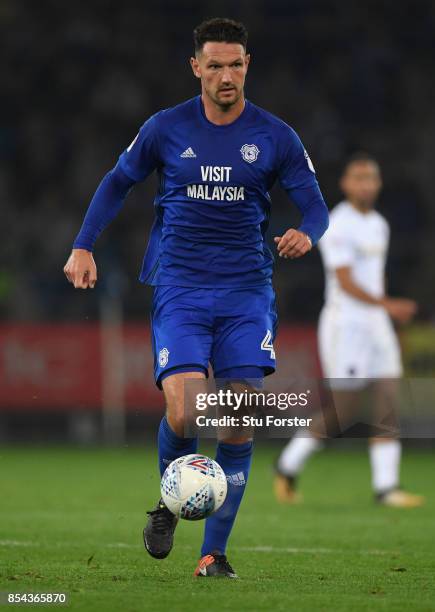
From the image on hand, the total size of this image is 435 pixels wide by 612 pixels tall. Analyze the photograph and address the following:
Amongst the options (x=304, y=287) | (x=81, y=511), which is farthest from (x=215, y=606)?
(x=304, y=287)

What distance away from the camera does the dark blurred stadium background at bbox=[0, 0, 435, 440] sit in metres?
17.9

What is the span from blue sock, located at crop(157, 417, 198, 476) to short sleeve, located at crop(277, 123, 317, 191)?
1.23 m

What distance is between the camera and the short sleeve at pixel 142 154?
20.7 feet

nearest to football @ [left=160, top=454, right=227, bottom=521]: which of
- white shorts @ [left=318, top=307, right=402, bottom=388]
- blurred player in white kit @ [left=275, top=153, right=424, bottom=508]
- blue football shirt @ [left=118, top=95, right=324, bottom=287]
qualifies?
blue football shirt @ [left=118, top=95, right=324, bottom=287]

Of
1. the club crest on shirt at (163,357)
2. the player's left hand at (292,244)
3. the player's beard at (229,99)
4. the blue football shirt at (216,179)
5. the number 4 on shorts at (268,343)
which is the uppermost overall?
the player's beard at (229,99)

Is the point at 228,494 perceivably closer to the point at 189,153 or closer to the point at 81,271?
the point at 81,271

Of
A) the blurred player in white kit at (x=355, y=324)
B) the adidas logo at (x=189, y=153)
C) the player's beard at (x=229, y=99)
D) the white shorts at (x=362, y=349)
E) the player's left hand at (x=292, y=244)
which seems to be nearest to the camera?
the player's left hand at (x=292, y=244)

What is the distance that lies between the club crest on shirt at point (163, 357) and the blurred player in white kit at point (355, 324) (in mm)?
4698

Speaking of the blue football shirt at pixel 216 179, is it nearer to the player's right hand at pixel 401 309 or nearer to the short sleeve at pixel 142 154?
the short sleeve at pixel 142 154

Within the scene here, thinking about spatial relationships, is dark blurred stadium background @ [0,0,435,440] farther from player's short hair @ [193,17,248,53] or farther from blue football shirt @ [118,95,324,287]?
player's short hair @ [193,17,248,53]

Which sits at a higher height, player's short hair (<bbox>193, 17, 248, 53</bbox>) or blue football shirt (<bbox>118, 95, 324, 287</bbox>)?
player's short hair (<bbox>193, 17, 248, 53</bbox>)

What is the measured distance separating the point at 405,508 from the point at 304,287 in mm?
7805

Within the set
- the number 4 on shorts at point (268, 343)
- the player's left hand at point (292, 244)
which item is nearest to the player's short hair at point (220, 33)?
the player's left hand at point (292, 244)

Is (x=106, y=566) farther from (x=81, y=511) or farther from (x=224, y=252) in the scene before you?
(x=81, y=511)
